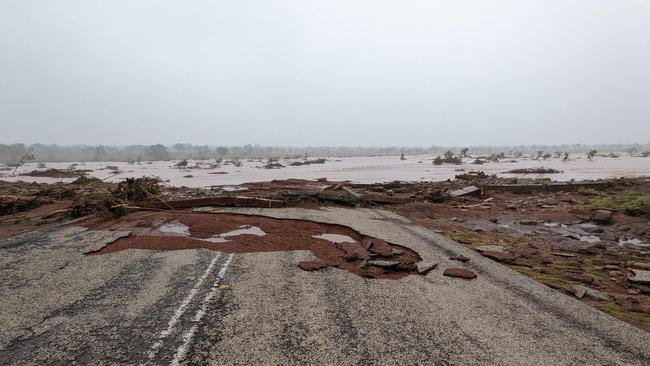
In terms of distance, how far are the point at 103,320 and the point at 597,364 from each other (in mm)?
5875

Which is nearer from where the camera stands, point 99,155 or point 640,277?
point 640,277

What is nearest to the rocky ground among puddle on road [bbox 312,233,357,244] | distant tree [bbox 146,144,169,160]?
puddle on road [bbox 312,233,357,244]

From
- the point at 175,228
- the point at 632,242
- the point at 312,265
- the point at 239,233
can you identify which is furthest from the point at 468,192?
the point at 175,228

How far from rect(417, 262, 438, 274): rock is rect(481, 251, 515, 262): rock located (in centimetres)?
174

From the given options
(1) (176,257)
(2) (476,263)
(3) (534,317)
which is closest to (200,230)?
(1) (176,257)

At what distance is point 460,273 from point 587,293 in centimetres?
197

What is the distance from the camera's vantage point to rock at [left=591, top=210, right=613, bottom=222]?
454 inches

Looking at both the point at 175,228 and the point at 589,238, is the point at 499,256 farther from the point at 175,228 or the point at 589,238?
the point at 175,228

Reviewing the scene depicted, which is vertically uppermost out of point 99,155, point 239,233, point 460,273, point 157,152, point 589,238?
point 157,152

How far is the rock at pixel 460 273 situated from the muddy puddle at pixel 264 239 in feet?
2.11

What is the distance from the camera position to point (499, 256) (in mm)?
7699

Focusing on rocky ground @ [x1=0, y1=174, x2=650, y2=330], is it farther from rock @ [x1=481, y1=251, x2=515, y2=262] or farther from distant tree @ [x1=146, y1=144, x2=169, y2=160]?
distant tree @ [x1=146, y1=144, x2=169, y2=160]

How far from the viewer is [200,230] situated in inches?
379

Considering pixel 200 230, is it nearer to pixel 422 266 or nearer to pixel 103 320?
pixel 103 320
